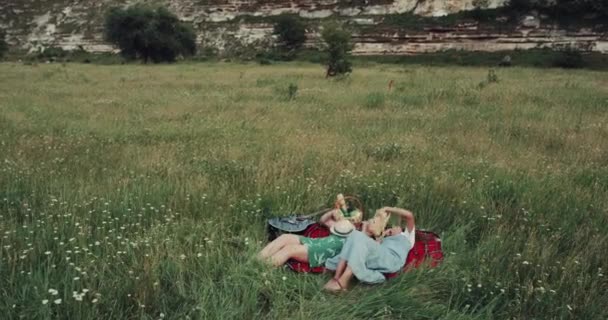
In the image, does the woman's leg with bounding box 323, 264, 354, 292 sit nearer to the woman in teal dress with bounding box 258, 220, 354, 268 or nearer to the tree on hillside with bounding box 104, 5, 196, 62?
the woman in teal dress with bounding box 258, 220, 354, 268

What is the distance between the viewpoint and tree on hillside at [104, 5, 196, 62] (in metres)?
48.1

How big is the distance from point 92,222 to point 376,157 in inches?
163

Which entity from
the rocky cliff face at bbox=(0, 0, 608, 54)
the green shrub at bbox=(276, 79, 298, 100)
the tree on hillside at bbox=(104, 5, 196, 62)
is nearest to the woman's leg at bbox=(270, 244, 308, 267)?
the green shrub at bbox=(276, 79, 298, 100)

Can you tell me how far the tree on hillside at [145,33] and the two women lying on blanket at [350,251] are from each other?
157 ft

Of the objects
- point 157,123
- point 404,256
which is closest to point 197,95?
point 157,123

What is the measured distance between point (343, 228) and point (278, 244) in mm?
566

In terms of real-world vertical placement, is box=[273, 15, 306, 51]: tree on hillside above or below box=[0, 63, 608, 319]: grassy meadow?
below

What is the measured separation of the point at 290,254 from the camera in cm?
376

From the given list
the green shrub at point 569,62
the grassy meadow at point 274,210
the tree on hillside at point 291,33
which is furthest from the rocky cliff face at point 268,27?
the grassy meadow at point 274,210

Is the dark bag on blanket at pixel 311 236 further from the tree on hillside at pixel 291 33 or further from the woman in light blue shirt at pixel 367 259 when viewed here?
the tree on hillside at pixel 291 33

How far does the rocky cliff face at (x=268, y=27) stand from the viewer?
5172 cm

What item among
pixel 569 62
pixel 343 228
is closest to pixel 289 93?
pixel 343 228

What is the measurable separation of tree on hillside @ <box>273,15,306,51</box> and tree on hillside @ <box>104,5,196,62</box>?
14001mm

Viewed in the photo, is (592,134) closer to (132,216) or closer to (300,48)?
(132,216)
